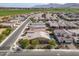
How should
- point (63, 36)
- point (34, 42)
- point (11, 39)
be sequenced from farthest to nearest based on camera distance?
point (63, 36) < point (11, 39) < point (34, 42)

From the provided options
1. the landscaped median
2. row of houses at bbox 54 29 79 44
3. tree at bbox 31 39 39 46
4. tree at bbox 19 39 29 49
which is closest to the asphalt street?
the landscaped median

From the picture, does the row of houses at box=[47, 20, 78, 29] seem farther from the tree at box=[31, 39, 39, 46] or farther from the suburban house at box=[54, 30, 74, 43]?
the tree at box=[31, 39, 39, 46]

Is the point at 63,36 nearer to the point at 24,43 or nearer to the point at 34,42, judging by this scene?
the point at 34,42

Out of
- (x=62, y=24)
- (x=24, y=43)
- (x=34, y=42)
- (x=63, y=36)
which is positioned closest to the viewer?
(x=24, y=43)

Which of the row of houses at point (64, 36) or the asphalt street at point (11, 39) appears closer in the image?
the asphalt street at point (11, 39)

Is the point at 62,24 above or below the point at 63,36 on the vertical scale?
above

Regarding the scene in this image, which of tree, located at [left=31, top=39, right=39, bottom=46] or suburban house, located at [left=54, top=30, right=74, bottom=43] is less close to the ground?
suburban house, located at [left=54, top=30, right=74, bottom=43]

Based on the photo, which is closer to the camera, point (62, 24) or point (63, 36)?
point (63, 36)

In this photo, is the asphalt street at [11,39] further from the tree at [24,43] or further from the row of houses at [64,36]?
the row of houses at [64,36]

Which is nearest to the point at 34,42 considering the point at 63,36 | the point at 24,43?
the point at 24,43

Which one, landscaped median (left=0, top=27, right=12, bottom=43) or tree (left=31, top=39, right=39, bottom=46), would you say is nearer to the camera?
tree (left=31, top=39, right=39, bottom=46)

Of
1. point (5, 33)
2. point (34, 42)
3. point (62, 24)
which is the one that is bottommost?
point (34, 42)

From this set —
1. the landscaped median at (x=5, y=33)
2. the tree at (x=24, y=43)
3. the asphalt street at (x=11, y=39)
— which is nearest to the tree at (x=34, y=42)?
the tree at (x=24, y=43)

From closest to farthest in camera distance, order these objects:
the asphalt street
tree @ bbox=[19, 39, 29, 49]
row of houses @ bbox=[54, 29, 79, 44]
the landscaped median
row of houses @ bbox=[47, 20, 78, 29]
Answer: tree @ bbox=[19, 39, 29, 49] → the asphalt street → row of houses @ bbox=[54, 29, 79, 44] → the landscaped median → row of houses @ bbox=[47, 20, 78, 29]
